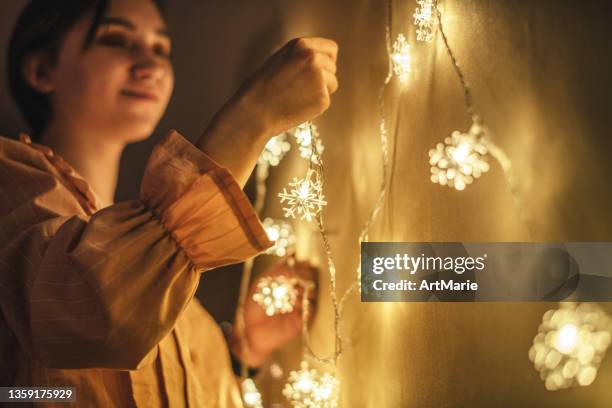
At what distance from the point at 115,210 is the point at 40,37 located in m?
0.51

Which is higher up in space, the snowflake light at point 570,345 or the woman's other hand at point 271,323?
the woman's other hand at point 271,323

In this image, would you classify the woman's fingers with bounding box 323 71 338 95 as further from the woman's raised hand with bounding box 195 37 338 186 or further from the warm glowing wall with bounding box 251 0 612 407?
the warm glowing wall with bounding box 251 0 612 407

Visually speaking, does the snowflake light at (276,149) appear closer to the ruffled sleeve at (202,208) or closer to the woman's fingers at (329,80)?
the woman's fingers at (329,80)

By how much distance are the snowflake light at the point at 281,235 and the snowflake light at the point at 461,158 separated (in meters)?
0.41

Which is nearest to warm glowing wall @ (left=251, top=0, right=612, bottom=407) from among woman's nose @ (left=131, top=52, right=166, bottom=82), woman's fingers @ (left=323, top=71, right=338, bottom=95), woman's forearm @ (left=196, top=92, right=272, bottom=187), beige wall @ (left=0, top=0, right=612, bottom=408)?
beige wall @ (left=0, top=0, right=612, bottom=408)

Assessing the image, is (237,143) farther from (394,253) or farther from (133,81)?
(133,81)

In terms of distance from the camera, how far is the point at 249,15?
3.49 ft

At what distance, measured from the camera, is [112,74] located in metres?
0.89

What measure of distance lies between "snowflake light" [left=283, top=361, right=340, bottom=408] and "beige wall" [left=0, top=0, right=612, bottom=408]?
0.15 ft

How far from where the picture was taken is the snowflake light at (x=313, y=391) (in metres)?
0.83

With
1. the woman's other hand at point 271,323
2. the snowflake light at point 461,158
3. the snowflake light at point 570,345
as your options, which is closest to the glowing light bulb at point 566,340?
the snowflake light at point 570,345

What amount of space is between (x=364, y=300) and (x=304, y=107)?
282 millimetres

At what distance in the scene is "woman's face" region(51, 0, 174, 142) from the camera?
2.93ft

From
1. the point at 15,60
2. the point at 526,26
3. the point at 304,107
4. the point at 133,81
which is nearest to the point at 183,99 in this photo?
the point at 133,81
